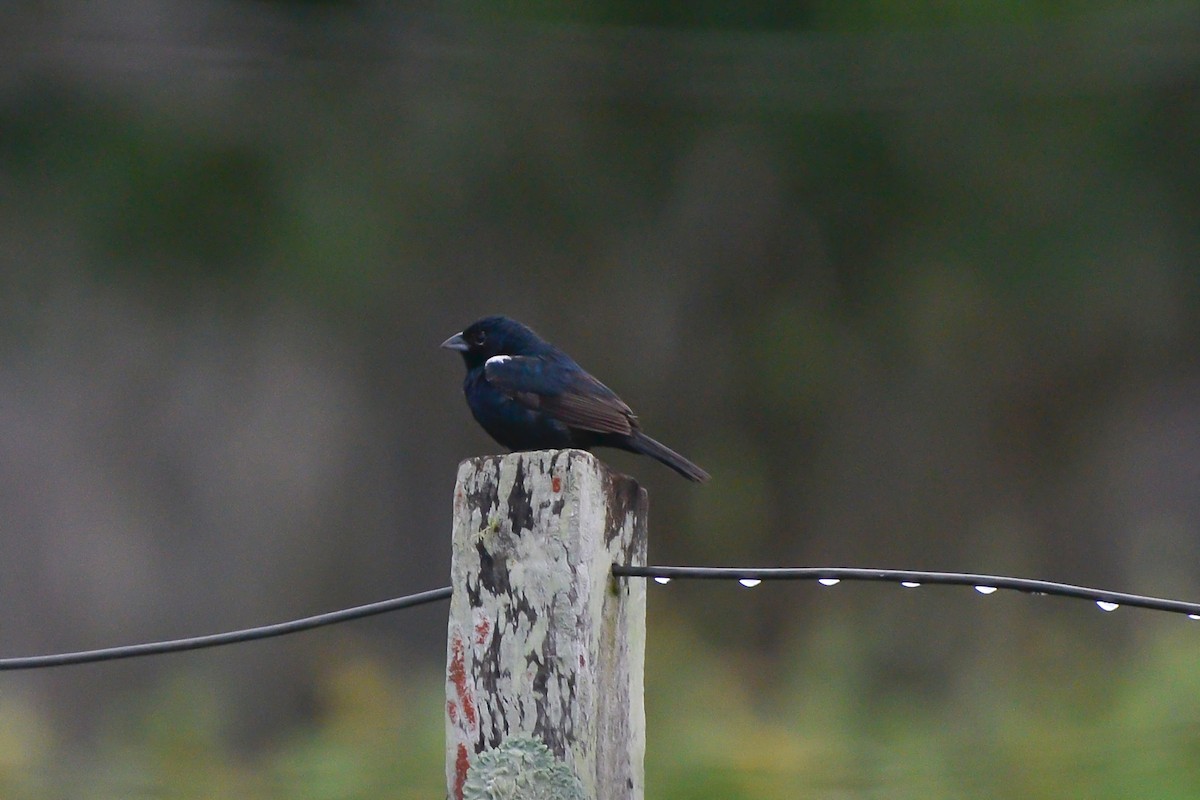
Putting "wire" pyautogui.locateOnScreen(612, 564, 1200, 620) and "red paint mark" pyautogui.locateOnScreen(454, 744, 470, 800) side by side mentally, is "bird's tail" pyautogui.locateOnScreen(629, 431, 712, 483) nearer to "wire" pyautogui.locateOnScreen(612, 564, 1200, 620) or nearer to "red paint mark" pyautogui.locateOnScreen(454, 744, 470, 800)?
"wire" pyautogui.locateOnScreen(612, 564, 1200, 620)

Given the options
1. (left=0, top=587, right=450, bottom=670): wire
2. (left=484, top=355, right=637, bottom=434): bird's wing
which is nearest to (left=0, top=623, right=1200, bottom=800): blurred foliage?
(left=484, top=355, right=637, bottom=434): bird's wing

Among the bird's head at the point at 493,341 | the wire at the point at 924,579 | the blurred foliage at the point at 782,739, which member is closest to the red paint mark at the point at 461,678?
the wire at the point at 924,579

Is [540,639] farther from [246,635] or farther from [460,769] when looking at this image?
[246,635]

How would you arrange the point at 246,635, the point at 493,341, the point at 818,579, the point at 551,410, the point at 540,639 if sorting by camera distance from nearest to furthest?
the point at 540,639
the point at 818,579
the point at 246,635
the point at 551,410
the point at 493,341

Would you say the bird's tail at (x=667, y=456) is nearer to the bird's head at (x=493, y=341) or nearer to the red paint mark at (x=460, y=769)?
the bird's head at (x=493, y=341)

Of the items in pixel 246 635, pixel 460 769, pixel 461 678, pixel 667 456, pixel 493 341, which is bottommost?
pixel 460 769

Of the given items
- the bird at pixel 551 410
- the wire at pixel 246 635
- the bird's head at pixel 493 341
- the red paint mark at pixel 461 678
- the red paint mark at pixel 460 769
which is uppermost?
the bird's head at pixel 493 341

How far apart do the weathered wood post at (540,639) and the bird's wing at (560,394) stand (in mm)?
1708

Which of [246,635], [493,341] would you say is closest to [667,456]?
[493,341]

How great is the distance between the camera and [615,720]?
8.41 ft

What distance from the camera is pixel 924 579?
2.49 meters

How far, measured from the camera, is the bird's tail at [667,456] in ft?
14.2

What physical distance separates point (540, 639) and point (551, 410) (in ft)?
6.21

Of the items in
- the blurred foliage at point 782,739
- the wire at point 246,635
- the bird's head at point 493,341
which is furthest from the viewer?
the blurred foliage at point 782,739
